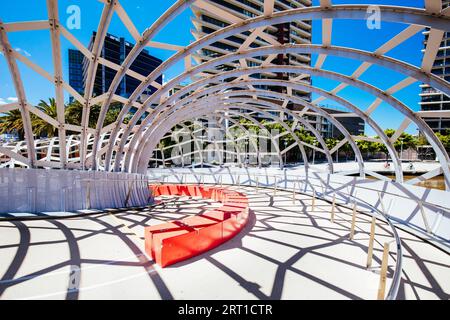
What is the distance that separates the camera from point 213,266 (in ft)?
20.5

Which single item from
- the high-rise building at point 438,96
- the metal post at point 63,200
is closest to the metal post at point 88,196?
the metal post at point 63,200

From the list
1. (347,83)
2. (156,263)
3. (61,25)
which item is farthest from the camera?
(347,83)

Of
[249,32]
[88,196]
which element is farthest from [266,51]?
[249,32]

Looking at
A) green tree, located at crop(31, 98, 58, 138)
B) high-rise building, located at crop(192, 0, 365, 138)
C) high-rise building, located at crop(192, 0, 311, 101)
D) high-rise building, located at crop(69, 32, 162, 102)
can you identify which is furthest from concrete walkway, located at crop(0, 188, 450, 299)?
high-rise building, located at crop(69, 32, 162, 102)

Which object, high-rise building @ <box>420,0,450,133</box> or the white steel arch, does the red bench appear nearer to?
the white steel arch

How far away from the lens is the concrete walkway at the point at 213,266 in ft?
16.4

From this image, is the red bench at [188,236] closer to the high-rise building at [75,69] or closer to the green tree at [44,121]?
the green tree at [44,121]

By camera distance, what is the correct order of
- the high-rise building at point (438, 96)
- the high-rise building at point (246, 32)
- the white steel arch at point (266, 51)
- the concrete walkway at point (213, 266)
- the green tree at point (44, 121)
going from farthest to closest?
the high-rise building at point (438, 96)
the high-rise building at point (246, 32)
the green tree at point (44, 121)
the white steel arch at point (266, 51)
the concrete walkway at point (213, 266)

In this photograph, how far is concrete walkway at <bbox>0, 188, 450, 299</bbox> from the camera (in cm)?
499

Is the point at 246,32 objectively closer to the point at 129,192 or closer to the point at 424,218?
the point at 129,192
